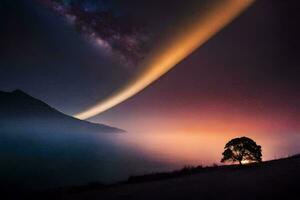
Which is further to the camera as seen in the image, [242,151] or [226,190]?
[242,151]

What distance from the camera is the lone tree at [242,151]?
32.0m

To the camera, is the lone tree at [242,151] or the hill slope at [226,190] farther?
the lone tree at [242,151]

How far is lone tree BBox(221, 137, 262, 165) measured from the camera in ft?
105

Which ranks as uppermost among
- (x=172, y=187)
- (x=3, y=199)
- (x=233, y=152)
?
(x=233, y=152)

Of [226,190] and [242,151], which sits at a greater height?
[242,151]

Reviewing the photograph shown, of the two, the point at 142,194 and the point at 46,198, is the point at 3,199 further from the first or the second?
the point at 142,194

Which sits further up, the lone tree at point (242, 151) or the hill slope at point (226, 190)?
the lone tree at point (242, 151)

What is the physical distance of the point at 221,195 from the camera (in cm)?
1602

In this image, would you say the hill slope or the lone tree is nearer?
the hill slope

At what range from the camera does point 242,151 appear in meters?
32.2

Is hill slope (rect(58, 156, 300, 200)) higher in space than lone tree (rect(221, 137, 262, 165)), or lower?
lower

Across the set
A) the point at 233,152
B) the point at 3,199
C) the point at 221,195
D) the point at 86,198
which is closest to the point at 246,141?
the point at 233,152

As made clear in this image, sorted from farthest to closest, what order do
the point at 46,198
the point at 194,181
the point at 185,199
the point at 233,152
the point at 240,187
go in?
the point at 233,152
the point at 194,181
the point at 46,198
the point at 240,187
the point at 185,199

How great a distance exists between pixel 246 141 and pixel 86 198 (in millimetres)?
20966
